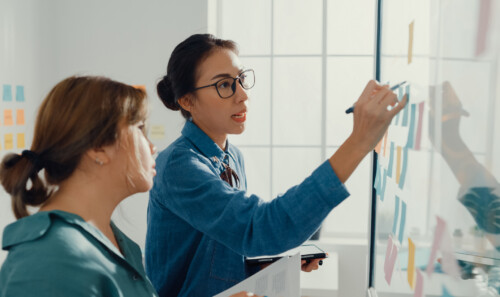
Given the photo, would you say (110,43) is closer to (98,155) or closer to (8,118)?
(8,118)

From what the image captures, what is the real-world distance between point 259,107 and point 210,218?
249 centimetres

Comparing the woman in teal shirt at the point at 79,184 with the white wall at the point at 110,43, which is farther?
the white wall at the point at 110,43

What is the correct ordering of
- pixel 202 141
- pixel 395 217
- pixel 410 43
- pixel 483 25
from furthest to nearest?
pixel 202 141 → pixel 395 217 → pixel 410 43 → pixel 483 25

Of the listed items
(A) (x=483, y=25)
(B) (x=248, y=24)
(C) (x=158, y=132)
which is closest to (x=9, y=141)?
(C) (x=158, y=132)

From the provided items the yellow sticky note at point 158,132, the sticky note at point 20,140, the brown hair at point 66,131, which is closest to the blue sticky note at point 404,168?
the brown hair at point 66,131

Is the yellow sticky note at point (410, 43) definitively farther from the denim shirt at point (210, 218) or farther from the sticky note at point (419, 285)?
the sticky note at point (419, 285)

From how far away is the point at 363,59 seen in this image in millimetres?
3404

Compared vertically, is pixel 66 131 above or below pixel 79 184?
above

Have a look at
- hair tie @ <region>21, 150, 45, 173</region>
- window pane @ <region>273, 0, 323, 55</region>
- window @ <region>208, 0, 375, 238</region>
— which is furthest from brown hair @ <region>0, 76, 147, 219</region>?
window pane @ <region>273, 0, 323, 55</region>

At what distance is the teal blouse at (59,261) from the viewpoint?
760 mm

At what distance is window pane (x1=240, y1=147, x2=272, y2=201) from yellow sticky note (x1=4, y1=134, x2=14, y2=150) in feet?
4.91

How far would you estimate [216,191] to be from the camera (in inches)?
42.9

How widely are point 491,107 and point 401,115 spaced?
1.58 ft

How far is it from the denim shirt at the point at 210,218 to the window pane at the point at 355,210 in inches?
84.4
